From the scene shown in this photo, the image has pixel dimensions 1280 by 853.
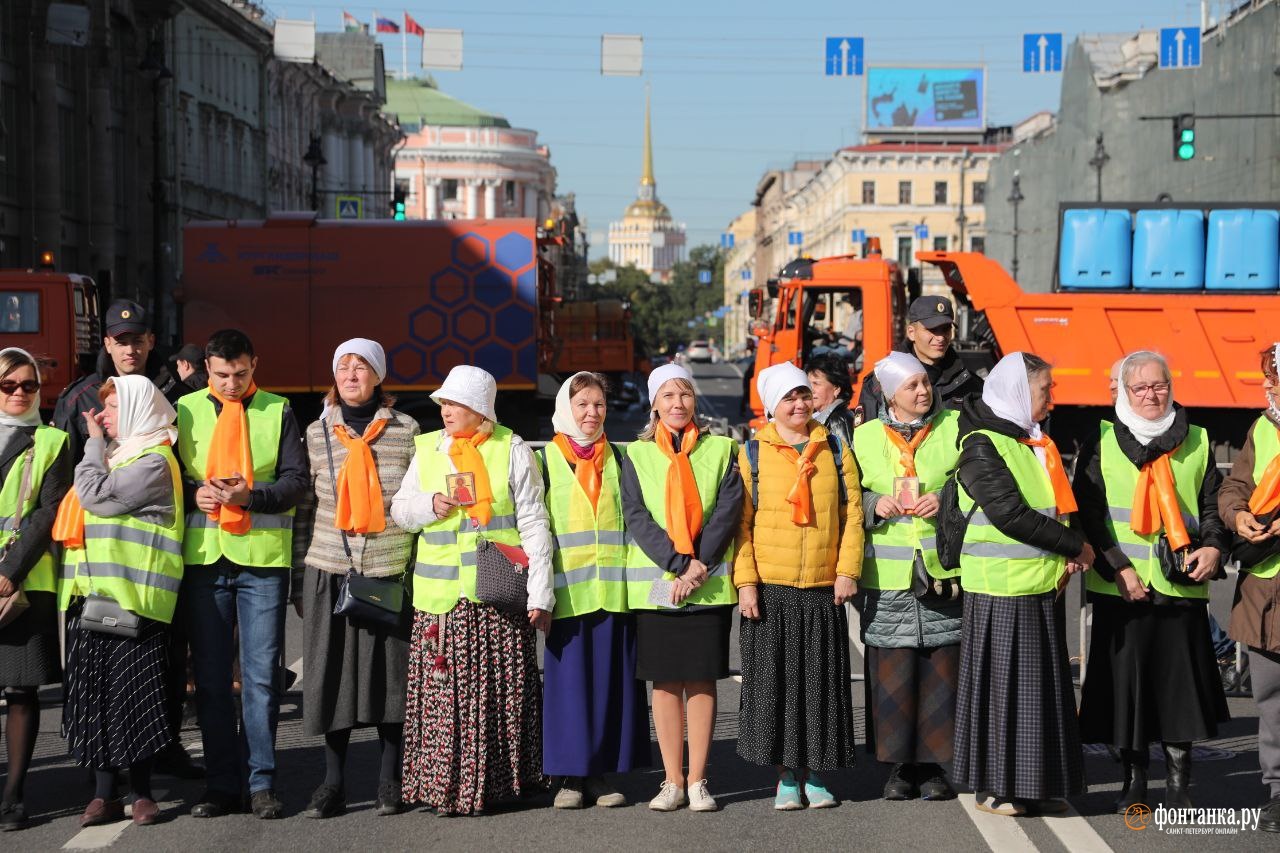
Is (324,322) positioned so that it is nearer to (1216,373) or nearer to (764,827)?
(1216,373)

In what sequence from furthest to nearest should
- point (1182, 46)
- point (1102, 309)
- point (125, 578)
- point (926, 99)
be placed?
point (926, 99) → point (1182, 46) → point (1102, 309) → point (125, 578)

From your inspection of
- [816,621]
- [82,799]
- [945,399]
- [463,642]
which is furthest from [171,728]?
[945,399]

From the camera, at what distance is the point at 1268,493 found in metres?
6.81

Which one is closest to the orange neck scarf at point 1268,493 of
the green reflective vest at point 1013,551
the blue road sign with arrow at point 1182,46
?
the green reflective vest at point 1013,551

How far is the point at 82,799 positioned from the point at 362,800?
1.15m

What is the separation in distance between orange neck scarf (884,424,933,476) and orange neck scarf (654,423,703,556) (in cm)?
84

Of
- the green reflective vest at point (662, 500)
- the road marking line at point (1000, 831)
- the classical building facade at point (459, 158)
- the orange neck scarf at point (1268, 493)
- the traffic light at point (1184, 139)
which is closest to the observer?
the road marking line at point (1000, 831)

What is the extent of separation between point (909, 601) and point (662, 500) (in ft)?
3.52

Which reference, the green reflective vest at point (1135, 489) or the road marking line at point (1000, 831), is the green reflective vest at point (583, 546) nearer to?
the road marking line at point (1000, 831)

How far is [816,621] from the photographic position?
699 cm

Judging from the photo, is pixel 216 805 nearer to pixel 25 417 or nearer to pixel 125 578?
pixel 125 578

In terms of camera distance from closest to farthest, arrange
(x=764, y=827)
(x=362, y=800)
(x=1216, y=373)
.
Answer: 1. (x=764, y=827)
2. (x=362, y=800)
3. (x=1216, y=373)

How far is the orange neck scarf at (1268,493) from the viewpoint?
6.80 meters

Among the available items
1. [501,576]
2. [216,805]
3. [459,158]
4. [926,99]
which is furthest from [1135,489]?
[459,158]
